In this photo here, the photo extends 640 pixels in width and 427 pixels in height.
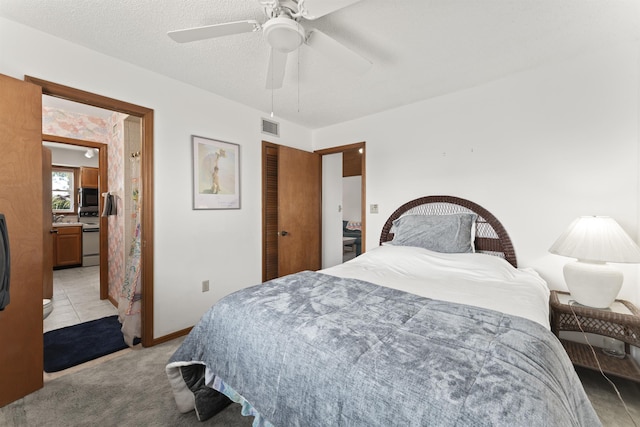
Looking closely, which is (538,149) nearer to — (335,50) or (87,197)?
(335,50)

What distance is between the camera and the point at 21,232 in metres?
1.72

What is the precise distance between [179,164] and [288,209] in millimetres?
1425

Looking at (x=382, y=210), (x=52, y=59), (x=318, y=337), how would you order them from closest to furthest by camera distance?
(x=318, y=337)
(x=52, y=59)
(x=382, y=210)

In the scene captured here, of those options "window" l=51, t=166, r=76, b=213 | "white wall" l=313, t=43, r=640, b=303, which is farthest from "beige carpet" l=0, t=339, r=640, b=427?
"window" l=51, t=166, r=76, b=213

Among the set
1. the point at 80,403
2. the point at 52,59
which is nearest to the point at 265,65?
the point at 52,59

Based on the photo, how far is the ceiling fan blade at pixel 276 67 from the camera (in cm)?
180

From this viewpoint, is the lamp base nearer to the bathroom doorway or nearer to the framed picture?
the framed picture

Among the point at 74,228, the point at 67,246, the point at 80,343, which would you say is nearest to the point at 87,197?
the point at 74,228

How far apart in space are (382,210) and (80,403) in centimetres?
309

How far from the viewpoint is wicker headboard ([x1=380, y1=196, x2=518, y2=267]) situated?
2.45 metres

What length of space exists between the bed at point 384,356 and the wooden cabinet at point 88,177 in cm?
590

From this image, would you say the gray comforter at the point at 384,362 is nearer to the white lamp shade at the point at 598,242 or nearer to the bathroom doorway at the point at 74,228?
the white lamp shade at the point at 598,242

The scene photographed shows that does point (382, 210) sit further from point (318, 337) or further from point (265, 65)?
point (318, 337)

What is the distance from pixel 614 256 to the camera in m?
1.70
